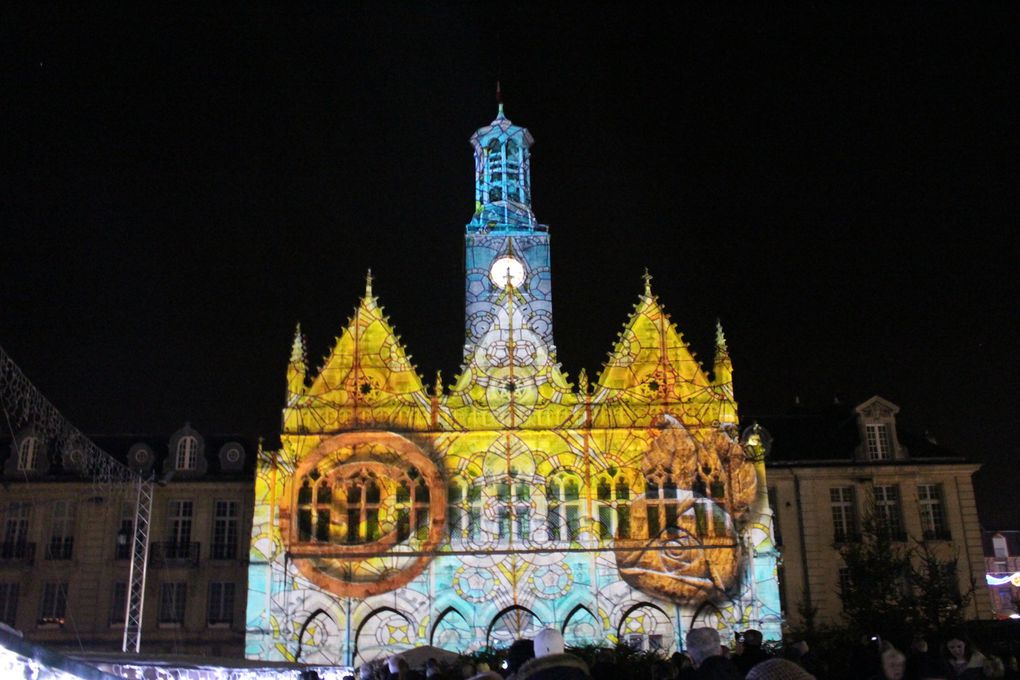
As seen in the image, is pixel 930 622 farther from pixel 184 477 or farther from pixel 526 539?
pixel 184 477

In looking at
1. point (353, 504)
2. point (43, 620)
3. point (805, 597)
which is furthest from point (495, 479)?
point (43, 620)

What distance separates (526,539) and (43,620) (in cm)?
1964

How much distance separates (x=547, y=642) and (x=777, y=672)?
140 cm

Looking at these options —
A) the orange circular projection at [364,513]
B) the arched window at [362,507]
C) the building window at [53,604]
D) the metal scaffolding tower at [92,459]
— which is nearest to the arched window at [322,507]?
the orange circular projection at [364,513]

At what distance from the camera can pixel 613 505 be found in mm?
35875

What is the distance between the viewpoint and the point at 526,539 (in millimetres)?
35438

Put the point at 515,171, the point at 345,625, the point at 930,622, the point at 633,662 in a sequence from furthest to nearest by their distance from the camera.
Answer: the point at 515,171, the point at 345,625, the point at 930,622, the point at 633,662

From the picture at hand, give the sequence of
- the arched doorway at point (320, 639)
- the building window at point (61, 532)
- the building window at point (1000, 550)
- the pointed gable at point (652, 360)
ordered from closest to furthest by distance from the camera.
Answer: the arched doorway at point (320, 639) → the pointed gable at point (652, 360) → the building window at point (61, 532) → the building window at point (1000, 550)

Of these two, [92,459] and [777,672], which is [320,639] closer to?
[92,459]

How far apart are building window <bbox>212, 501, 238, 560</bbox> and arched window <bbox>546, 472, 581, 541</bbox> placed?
45.1ft

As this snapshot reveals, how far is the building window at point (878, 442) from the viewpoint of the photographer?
1700 inches

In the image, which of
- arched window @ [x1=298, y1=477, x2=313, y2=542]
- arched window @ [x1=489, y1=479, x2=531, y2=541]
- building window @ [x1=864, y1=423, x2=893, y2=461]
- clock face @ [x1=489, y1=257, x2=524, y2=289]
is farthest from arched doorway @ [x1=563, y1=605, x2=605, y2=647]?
building window @ [x1=864, y1=423, x2=893, y2=461]

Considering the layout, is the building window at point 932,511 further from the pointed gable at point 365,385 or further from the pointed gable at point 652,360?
the pointed gable at point 365,385

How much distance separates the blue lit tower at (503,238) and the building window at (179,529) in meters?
13.3
